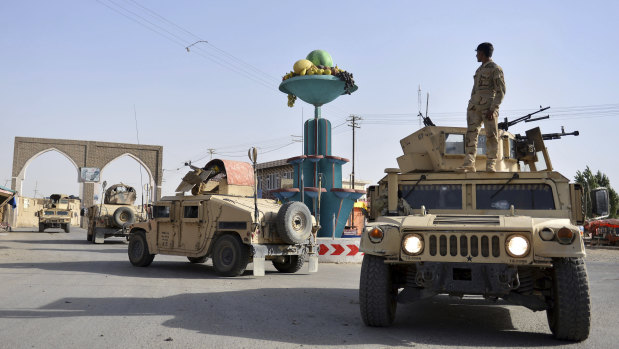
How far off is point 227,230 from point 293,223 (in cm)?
134

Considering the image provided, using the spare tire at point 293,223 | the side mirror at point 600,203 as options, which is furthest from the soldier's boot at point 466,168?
the spare tire at point 293,223

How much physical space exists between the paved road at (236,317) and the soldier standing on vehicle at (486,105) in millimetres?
1811

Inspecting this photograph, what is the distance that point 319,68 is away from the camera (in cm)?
1877

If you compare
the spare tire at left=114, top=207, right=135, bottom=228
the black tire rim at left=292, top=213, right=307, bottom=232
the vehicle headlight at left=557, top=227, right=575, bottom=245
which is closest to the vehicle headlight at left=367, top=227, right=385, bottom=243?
the vehicle headlight at left=557, top=227, right=575, bottom=245

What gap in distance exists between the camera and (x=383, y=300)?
5023 mm

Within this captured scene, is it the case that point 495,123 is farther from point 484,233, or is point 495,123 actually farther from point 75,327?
point 75,327

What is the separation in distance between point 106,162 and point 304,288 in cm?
4366

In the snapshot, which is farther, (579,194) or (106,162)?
(106,162)

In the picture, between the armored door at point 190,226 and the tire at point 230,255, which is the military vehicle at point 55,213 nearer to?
the armored door at point 190,226

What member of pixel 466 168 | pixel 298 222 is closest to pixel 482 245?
pixel 466 168

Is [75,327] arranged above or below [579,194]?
below

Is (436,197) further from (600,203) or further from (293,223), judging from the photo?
(293,223)

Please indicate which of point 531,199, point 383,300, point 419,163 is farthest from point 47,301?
point 531,199

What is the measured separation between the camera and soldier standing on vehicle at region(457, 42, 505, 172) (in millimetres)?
6492
